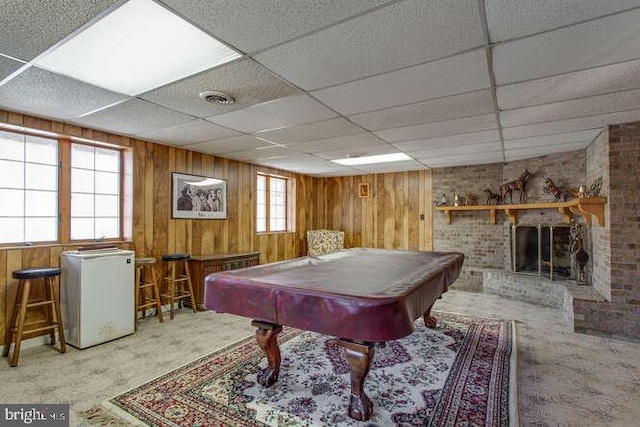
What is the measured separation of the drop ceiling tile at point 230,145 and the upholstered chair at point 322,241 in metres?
2.83

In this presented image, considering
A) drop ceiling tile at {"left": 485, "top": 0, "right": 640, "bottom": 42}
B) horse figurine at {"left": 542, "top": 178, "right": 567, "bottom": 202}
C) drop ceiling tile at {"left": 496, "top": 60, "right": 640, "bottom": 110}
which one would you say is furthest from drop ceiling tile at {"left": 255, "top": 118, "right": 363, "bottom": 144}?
horse figurine at {"left": 542, "top": 178, "right": 567, "bottom": 202}

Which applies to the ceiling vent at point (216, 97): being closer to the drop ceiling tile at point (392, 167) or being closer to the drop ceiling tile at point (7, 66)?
the drop ceiling tile at point (7, 66)

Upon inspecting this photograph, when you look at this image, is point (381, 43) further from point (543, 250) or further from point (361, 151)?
point (543, 250)

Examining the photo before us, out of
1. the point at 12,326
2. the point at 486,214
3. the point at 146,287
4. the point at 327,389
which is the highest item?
the point at 486,214

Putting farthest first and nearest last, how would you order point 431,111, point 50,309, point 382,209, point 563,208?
point 382,209 → point 563,208 → point 50,309 → point 431,111

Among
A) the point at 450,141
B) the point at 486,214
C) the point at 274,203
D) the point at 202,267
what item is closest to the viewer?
the point at 450,141

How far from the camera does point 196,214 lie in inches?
182

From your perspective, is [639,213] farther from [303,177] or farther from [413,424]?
[303,177]

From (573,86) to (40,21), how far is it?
132 inches

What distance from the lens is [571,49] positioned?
184 cm

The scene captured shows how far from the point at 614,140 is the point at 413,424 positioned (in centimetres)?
352

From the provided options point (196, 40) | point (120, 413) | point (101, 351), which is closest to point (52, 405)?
point (120, 413)

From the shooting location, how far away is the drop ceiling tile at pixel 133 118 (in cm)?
280

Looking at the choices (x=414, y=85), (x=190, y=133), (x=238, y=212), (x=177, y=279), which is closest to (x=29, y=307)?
(x=177, y=279)
